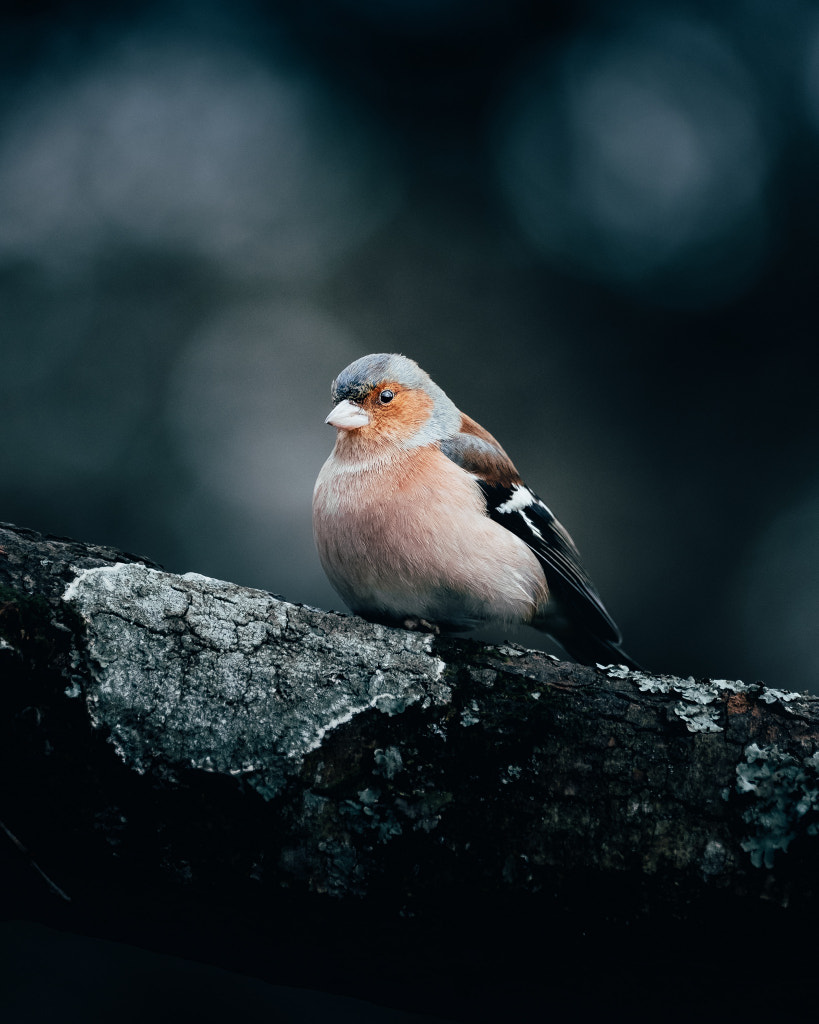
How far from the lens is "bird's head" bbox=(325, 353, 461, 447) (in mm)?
2143

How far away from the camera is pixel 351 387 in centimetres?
219

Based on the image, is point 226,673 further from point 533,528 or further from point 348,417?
point 533,528

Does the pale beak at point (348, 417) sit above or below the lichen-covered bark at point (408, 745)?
above

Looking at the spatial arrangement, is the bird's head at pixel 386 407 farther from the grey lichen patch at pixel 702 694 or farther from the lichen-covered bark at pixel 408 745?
the grey lichen patch at pixel 702 694

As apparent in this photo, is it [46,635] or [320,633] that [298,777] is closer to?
[320,633]

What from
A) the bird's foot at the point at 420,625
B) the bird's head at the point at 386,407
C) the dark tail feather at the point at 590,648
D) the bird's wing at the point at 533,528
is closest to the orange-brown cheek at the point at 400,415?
the bird's head at the point at 386,407

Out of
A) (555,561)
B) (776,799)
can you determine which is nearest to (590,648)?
(555,561)

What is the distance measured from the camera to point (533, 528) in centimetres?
220

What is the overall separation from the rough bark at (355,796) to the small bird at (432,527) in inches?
22.5

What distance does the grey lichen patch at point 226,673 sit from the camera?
1.21m

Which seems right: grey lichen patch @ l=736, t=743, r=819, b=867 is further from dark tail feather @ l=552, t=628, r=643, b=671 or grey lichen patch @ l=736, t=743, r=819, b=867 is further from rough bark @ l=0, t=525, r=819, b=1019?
dark tail feather @ l=552, t=628, r=643, b=671

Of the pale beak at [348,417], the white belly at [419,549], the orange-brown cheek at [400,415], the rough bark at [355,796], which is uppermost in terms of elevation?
the orange-brown cheek at [400,415]

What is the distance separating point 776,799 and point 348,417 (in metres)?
1.37

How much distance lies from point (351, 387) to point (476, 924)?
142 cm
